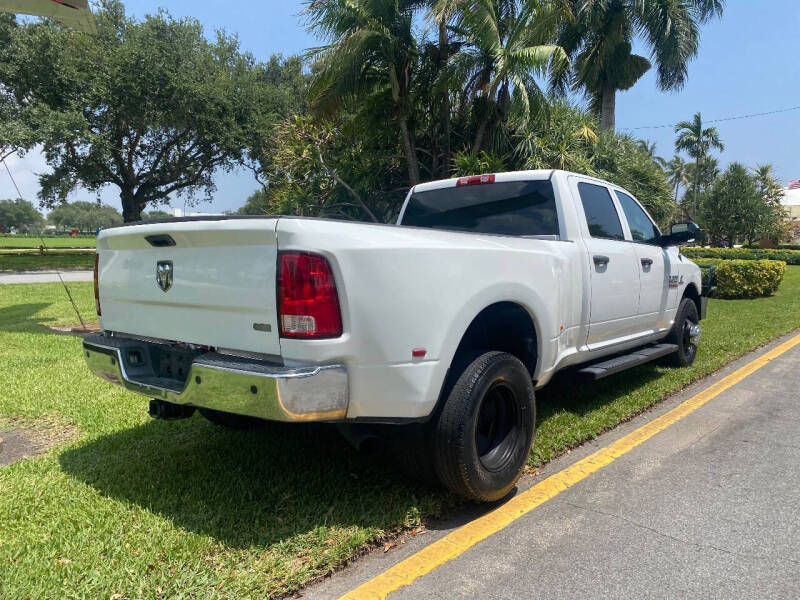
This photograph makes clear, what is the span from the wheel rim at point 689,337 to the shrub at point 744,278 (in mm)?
7920

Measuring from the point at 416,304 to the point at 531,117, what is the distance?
9619 mm

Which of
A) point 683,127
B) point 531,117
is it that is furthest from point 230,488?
point 683,127

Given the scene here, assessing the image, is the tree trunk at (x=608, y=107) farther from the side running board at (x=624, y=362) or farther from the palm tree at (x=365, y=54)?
the side running board at (x=624, y=362)

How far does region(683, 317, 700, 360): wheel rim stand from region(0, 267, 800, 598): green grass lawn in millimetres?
1107

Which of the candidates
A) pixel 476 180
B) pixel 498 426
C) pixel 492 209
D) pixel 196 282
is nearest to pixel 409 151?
pixel 476 180

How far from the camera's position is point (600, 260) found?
167 inches

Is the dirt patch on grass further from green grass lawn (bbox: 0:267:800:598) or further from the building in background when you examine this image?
the building in background

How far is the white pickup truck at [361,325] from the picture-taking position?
2.46 m

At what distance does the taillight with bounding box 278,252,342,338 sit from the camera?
2.44 meters

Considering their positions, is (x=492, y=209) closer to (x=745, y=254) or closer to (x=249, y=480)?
(x=249, y=480)

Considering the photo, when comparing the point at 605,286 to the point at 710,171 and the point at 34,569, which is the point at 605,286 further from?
the point at 710,171

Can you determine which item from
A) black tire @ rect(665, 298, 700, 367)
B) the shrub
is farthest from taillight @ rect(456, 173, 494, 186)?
the shrub

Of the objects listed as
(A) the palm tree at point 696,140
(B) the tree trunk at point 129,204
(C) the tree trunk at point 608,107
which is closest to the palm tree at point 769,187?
(A) the palm tree at point 696,140

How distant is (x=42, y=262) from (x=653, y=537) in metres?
27.1
